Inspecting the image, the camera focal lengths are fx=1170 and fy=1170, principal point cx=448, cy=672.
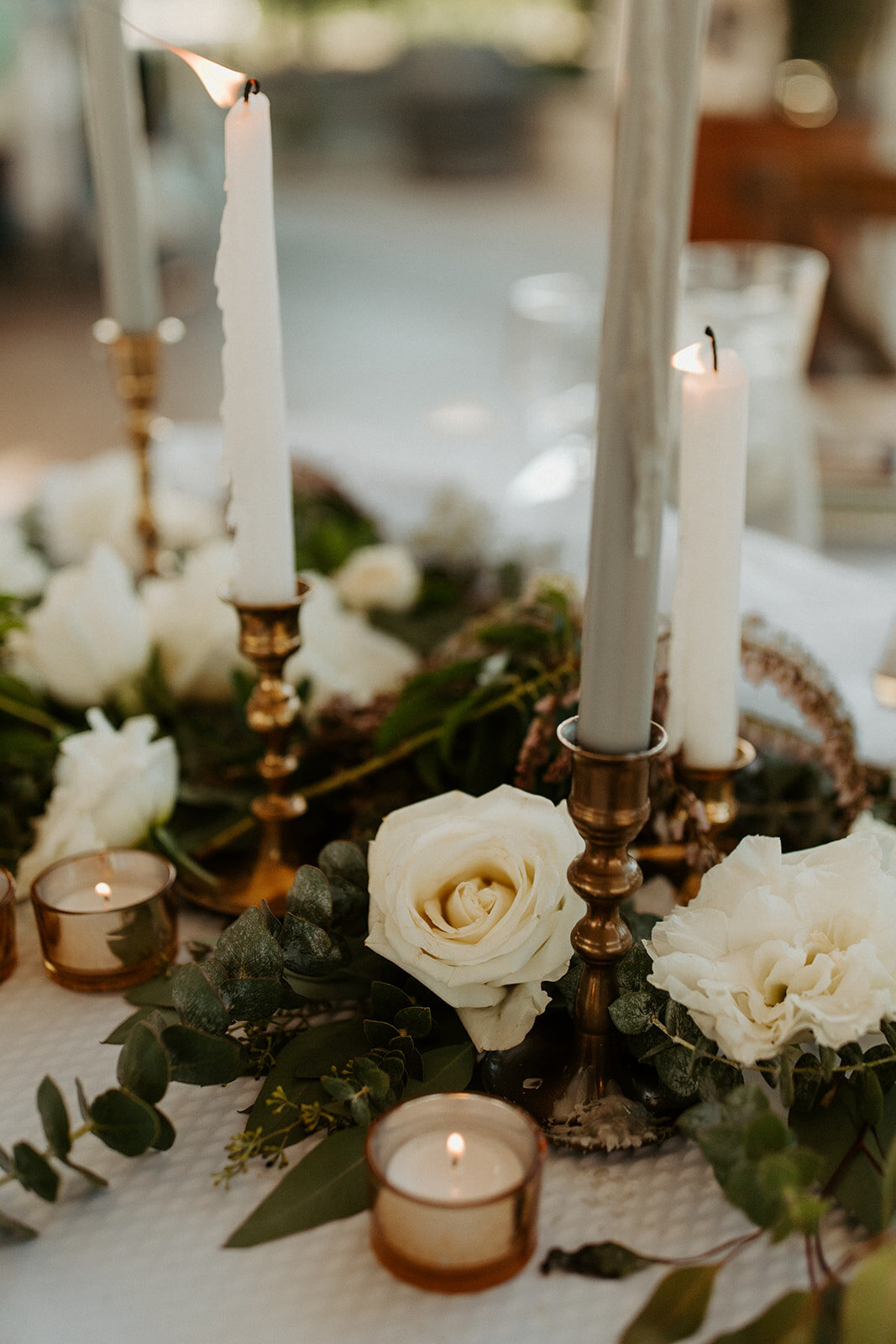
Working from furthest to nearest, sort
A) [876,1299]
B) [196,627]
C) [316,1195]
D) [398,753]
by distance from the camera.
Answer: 1. [196,627]
2. [398,753]
3. [316,1195]
4. [876,1299]

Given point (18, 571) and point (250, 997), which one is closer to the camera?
point (250, 997)

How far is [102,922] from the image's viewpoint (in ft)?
1.77

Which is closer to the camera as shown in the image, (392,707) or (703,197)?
(392,707)

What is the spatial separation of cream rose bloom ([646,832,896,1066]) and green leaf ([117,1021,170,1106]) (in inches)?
7.2

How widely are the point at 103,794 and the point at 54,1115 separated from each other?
0.74 feet

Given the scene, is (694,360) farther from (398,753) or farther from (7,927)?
(7,927)

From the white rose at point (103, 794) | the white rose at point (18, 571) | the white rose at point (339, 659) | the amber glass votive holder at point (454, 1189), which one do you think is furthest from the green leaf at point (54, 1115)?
the white rose at point (18, 571)

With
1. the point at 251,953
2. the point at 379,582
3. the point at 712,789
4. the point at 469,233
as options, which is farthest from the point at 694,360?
the point at 469,233

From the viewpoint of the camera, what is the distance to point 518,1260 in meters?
0.40

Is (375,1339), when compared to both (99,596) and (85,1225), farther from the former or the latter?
(99,596)

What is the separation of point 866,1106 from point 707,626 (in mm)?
209

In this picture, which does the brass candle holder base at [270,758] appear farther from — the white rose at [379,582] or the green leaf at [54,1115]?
the white rose at [379,582]

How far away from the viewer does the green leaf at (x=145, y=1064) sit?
43 centimetres

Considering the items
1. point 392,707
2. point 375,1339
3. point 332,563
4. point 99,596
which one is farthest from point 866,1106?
point 332,563
